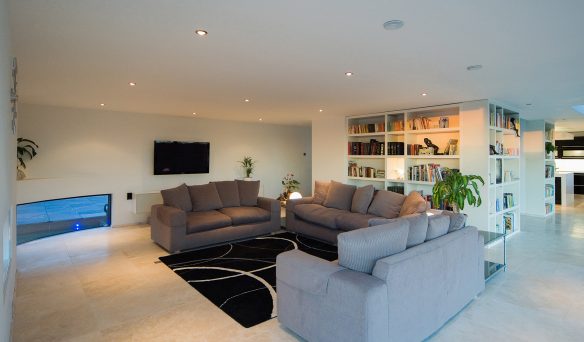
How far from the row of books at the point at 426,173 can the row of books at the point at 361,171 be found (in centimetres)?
82

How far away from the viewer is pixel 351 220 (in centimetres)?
479

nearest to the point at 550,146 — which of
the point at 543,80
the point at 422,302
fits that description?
the point at 543,80

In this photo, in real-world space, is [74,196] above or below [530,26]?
below

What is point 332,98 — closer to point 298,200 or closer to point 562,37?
point 298,200

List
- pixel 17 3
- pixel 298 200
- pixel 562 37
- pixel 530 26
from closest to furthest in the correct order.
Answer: pixel 17 3 < pixel 530 26 < pixel 562 37 < pixel 298 200

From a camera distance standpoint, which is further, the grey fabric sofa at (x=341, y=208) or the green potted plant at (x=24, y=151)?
the green potted plant at (x=24, y=151)

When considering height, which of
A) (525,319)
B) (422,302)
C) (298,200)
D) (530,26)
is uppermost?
(530,26)

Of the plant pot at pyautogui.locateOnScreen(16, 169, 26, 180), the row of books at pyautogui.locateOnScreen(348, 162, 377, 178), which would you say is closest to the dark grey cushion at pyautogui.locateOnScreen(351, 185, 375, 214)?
the row of books at pyautogui.locateOnScreen(348, 162, 377, 178)

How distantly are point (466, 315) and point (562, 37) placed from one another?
2.40m

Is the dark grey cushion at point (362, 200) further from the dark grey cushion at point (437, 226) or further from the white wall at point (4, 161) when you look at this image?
the white wall at point (4, 161)

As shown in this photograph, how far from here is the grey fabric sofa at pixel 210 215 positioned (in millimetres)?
4711

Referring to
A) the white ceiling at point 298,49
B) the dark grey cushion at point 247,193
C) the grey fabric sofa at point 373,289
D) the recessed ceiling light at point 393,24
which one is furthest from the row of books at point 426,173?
the recessed ceiling light at point 393,24

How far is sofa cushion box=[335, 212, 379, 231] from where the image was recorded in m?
4.69

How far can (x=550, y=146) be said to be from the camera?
796 cm
